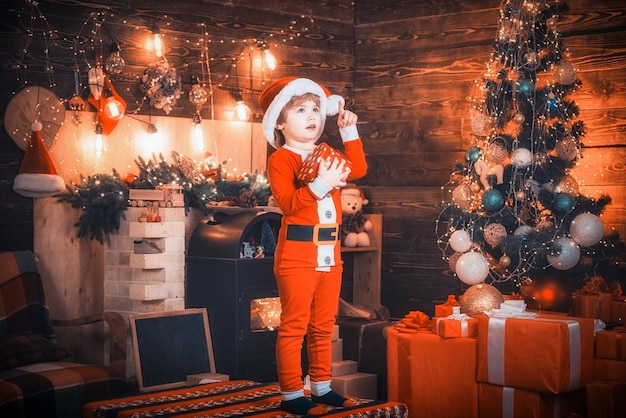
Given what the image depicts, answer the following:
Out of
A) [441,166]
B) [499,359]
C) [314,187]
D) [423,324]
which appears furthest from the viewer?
[441,166]

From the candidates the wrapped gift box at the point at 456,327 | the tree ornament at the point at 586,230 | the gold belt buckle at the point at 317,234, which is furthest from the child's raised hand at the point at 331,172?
the tree ornament at the point at 586,230

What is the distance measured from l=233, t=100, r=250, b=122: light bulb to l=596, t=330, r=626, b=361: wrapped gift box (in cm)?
269

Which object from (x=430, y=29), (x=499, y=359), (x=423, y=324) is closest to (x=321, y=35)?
(x=430, y=29)

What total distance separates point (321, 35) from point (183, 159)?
1606 mm

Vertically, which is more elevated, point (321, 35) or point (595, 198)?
point (321, 35)

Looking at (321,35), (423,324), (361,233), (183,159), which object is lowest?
(423,324)

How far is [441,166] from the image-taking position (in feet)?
20.4

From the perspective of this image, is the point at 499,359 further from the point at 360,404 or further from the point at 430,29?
the point at 430,29

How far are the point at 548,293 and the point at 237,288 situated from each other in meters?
1.72

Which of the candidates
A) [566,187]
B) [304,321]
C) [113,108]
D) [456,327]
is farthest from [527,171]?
[113,108]

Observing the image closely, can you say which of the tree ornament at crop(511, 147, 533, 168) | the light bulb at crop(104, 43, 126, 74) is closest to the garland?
the light bulb at crop(104, 43, 126, 74)

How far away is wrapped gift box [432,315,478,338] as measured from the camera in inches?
180

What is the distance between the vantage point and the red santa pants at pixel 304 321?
377 centimetres

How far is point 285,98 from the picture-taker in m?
3.90
